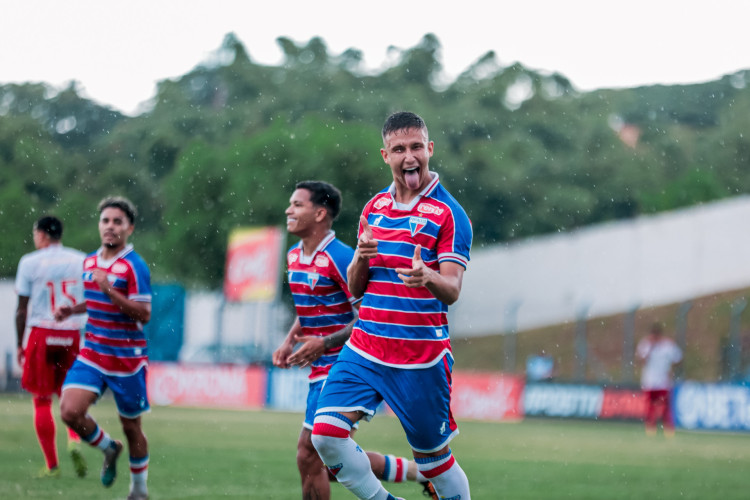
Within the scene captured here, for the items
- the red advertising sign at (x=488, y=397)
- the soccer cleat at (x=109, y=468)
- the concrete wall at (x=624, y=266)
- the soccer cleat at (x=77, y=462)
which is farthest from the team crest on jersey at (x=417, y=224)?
the concrete wall at (x=624, y=266)

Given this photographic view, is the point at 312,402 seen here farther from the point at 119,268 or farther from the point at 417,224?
the point at 119,268

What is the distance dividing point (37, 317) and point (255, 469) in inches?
104

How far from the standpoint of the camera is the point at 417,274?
18.1 feet

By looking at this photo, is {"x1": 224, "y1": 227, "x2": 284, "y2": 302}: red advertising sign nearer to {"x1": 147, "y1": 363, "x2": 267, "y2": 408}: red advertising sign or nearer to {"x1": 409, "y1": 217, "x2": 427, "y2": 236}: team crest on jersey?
{"x1": 147, "y1": 363, "x2": 267, "y2": 408}: red advertising sign

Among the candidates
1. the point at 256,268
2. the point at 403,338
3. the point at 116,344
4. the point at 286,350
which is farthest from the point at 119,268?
the point at 256,268

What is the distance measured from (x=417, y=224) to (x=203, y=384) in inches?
895

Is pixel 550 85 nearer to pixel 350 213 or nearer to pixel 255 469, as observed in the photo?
pixel 350 213

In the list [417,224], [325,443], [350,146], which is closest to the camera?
[325,443]

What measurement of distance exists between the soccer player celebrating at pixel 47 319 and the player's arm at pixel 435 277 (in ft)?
17.6

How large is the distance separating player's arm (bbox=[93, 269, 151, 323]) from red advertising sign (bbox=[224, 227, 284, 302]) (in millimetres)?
19995

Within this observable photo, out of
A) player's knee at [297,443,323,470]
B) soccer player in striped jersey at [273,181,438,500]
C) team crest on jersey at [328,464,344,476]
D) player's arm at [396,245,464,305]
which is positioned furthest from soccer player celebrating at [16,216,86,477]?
player's arm at [396,245,464,305]

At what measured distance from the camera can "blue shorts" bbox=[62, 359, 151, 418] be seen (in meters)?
8.48

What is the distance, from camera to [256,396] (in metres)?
27.2

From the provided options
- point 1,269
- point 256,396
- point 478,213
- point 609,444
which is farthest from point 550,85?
point 609,444
